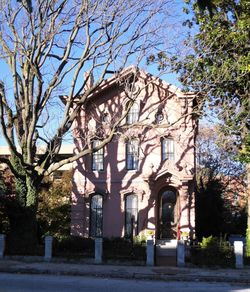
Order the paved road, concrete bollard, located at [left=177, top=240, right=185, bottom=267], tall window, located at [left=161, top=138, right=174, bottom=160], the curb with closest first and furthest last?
the paved road
the curb
concrete bollard, located at [left=177, top=240, right=185, bottom=267]
tall window, located at [left=161, top=138, right=174, bottom=160]

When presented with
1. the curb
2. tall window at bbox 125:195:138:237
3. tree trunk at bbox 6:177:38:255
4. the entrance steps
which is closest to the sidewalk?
the curb

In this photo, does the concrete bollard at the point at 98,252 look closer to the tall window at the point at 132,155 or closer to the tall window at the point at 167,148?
the tall window at the point at 132,155

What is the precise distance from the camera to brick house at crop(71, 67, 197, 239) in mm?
27156

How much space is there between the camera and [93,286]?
12273 mm

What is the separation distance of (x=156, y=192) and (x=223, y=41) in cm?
1018

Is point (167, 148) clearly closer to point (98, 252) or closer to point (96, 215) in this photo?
point (96, 215)

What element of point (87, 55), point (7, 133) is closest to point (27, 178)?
point (7, 133)

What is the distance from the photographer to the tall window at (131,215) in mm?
27656

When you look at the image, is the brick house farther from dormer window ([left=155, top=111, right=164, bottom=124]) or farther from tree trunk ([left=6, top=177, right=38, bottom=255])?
tree trunk ([left=6, top=177, right=38, bottom=255])

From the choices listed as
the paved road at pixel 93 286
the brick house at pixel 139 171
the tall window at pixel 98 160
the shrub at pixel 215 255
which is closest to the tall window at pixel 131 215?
the brick house at pixel 139 171

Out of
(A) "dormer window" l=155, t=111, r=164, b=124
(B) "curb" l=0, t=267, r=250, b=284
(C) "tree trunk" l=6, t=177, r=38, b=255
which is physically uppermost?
(A) "dormer window" l=155, t=111, r=164, b=124

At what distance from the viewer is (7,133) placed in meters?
22.2

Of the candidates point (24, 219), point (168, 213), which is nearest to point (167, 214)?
point (168, 213)

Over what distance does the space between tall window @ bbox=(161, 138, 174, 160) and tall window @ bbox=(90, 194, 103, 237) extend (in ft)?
15.8
